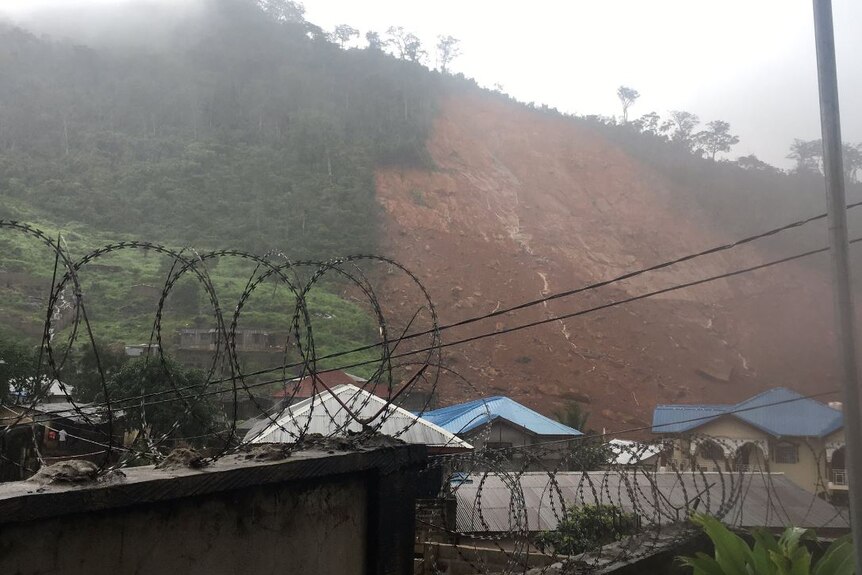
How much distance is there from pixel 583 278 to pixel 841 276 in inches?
1498

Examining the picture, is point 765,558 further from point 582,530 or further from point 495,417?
point 495,417

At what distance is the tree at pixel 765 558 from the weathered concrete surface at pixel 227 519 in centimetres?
241

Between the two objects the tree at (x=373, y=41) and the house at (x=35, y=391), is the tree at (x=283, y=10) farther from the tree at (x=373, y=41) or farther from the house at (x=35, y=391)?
the house at (x=35, y=391)

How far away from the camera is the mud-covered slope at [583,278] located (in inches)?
1291

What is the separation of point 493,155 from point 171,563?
49.1m

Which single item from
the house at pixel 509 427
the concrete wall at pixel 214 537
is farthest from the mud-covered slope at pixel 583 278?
the concrete wall at pixel 214 537

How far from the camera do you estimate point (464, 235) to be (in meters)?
41.1

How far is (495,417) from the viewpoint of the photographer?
1923cm

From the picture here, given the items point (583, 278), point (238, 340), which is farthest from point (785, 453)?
point (583, 278)

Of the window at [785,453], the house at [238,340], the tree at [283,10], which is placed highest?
the tree at [283,10]

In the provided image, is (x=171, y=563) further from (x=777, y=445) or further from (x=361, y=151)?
(x=361, y=151)

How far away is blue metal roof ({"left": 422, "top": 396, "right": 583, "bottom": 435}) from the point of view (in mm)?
18359

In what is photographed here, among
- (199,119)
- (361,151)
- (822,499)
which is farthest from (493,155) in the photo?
(822,499)

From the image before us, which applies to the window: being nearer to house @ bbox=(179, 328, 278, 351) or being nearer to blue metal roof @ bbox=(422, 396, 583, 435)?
blue metal roof @ bbox=(422, 396, 583, 435)
